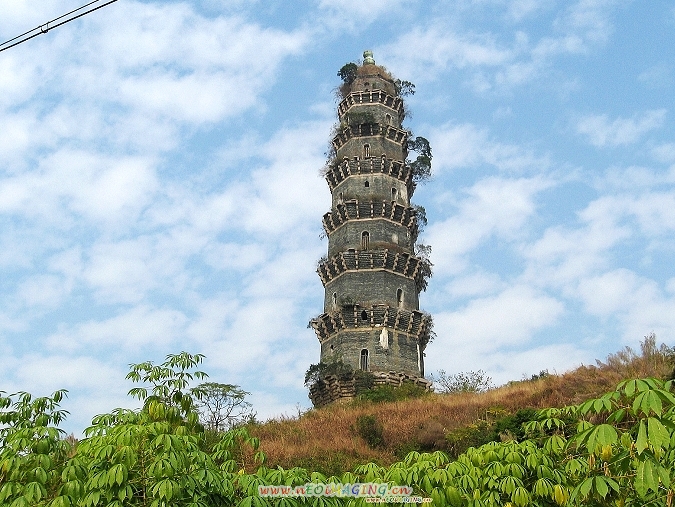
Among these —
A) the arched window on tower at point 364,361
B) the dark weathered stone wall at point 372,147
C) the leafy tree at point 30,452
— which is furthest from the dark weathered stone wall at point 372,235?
the leafy tree at point 30,452

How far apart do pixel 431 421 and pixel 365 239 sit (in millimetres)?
15319

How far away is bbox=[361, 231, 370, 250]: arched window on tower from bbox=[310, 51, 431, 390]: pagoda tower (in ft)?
0.21

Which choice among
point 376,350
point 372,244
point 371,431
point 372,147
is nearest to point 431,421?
point 371,431

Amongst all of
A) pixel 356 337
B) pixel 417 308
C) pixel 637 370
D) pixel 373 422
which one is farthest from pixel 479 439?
pixel 417 308

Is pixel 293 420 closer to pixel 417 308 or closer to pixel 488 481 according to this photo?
pixel 417 308

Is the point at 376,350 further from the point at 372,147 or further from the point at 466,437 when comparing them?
the point at 372,147

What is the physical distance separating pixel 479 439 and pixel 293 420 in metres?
10.1

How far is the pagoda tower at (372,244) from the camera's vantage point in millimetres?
36812

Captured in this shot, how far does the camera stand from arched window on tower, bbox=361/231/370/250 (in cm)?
3999

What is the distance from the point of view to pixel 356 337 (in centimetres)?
3669

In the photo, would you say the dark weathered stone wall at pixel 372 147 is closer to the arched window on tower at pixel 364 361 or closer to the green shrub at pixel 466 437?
the arched window on tower at pixel 364 361

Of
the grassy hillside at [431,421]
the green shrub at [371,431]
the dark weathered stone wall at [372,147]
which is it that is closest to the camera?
the grassy hillside at [431,421]

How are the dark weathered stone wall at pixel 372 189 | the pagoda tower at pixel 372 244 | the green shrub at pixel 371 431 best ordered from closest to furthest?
the green shrub at pixel 371 431
the pagoda tower at pixel 372 244
the dark weathered stone wall at pixel 372 189

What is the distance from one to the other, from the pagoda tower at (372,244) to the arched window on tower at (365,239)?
64mm
